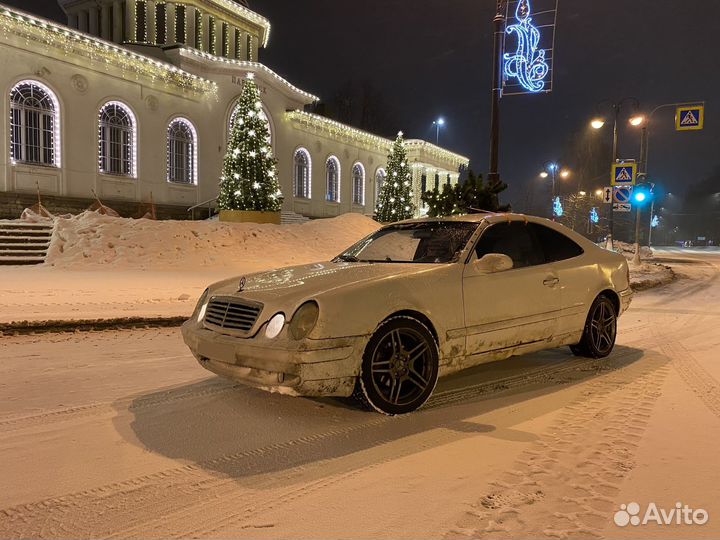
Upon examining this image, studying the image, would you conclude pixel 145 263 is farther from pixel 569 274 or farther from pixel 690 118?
pixel 690 118

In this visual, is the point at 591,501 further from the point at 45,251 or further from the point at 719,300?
the point at 45,251

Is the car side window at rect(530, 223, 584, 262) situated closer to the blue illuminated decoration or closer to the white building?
the blue illuminated decoration

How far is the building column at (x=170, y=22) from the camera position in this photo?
31719 mm

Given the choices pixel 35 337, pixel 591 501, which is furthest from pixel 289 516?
pixel 35 337

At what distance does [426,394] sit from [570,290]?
7.41 ft

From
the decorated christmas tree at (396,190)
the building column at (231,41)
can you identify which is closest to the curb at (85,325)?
the decorated christmas tree at (396,190)

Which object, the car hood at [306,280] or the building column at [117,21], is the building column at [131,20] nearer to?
the building column at [117,21]

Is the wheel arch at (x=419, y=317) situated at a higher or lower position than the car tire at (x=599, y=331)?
higher

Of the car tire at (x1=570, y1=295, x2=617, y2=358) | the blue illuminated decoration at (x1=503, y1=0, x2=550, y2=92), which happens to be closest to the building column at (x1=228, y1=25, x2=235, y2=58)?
the blue illuminated decoration at (x1=503, y1=0, x2=550, y2=92)

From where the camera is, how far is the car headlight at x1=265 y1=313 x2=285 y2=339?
3.92 m

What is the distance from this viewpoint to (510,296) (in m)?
5.05

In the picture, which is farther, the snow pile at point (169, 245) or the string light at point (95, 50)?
the string light at point (95, 50)

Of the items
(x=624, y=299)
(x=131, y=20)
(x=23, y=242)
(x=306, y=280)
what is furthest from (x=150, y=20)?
(x=306, y=280)

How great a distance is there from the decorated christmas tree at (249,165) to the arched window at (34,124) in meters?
6.66
